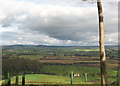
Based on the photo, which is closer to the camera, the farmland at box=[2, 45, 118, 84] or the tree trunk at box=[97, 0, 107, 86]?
the tree trunk at box=[97, 0, 107, 86]

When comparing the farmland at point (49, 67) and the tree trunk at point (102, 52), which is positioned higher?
the tree trunk at point (102, 52)

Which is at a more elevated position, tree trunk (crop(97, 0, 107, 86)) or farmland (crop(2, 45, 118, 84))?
tree trunk (crop(97, 0, 107, 86))

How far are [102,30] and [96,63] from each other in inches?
1964

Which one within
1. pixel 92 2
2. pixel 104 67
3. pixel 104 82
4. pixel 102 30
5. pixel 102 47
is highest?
pixel 92 2

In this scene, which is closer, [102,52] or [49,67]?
[102,52]

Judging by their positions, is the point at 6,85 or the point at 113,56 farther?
the point at 113,56

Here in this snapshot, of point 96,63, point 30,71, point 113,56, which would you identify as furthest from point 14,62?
point 96,63

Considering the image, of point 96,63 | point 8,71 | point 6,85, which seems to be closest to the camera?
point 6,85

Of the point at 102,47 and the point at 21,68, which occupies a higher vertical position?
the point at 102,47

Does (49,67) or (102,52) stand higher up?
(102,52)

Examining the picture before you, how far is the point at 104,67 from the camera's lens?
7.00 m

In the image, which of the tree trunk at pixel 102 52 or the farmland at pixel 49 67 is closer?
the tree trunk at pixel 102 52

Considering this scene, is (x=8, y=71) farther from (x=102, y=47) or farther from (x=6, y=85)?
(x=102, y=47)

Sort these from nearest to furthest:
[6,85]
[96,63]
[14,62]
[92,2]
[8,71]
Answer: [92,2] < [6,85] < [8,71] < [14,62] < [96,63]
